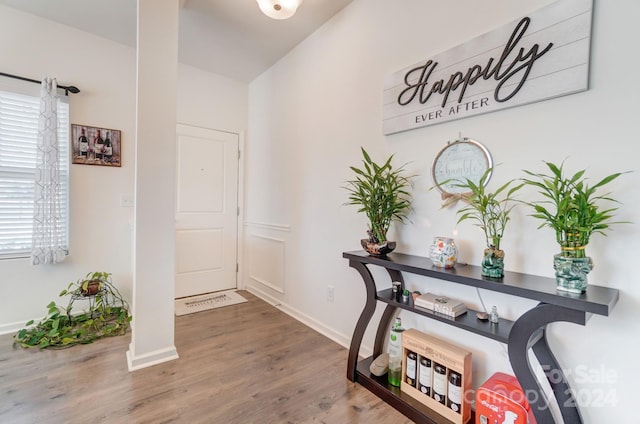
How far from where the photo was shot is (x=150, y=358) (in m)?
1.90

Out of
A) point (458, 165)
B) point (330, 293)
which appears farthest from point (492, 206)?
point (330, 293)

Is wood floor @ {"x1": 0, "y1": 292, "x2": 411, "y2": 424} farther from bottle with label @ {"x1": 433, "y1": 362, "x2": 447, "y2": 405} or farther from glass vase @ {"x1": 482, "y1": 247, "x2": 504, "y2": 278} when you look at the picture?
glass vase @ {"x1": 482, "y1": 247, "x2": 504, "y2": 278}

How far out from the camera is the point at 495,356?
1.42 meters

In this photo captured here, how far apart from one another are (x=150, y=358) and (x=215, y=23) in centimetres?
268

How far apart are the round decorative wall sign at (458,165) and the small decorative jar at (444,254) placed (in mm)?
290

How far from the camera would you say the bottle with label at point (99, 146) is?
107 inches

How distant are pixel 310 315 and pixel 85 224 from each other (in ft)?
7.58

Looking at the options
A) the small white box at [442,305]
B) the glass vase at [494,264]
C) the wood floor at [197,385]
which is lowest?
the wood floor at [197,385]

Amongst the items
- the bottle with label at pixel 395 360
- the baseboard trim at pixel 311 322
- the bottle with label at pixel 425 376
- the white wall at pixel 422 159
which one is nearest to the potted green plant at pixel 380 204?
the white wall at pixel 422 159

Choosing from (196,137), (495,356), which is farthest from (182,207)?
(495,356)

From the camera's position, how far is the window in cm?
236

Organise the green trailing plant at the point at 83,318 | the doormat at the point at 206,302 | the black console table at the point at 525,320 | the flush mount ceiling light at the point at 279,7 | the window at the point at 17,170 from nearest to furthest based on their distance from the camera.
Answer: the black console table at the point at 525,320, the flush mount ceiling light at the point at 279,7, the green trailing plant at the point at 83,318, the window at the point at 17,170, the doormat at the point at 206,302

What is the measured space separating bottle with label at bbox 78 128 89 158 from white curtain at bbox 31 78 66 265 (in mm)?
221

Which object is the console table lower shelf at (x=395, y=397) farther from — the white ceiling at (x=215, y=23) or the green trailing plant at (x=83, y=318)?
the white ceiling at (x=215, y=23)
